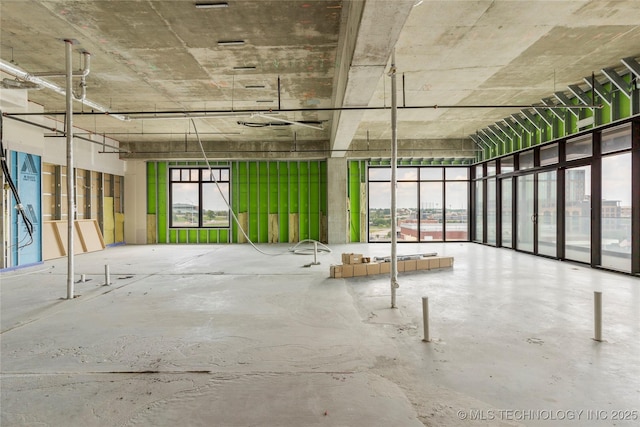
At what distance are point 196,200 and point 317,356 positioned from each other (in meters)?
12.8

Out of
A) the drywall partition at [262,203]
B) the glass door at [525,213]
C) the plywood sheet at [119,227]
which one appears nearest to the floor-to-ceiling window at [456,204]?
the glass door at [525,213]

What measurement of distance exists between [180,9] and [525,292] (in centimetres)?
714

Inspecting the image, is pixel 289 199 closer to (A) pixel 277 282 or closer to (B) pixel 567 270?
(A) pixel 277 282

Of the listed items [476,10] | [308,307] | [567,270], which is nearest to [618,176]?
[567,270]

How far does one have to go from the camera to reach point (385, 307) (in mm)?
4789

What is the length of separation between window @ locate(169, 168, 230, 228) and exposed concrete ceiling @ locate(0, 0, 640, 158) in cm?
543

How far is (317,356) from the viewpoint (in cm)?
316

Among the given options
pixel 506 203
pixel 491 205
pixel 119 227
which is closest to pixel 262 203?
pixel 119 227

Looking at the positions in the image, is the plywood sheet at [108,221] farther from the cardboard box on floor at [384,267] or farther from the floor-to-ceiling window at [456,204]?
the floor-to-ceiling window at [456,204]

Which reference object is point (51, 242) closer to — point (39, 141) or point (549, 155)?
point (39, 141)

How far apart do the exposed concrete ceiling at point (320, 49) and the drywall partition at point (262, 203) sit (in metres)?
5.05

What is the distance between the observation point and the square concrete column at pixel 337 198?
1372 cm

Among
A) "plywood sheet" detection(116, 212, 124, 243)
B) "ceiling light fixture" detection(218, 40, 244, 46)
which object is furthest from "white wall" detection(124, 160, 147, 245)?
"ceiling light fixture" detection(218, 40, 244, 46)

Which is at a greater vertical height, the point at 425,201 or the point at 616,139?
the point at 616,139
